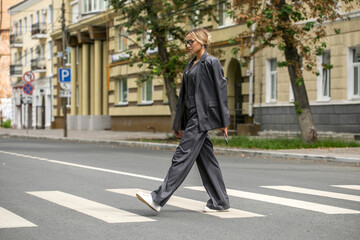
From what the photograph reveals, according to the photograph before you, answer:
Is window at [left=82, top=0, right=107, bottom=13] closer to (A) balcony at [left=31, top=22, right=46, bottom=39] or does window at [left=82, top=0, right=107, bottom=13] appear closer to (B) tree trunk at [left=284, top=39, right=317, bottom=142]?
(A) balcony at [left=31, top=22, right=46, bottom=39]

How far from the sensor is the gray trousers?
7047mm

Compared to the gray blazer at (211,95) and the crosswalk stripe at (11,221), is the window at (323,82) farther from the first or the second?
the crosswalk stripe at (11,221)

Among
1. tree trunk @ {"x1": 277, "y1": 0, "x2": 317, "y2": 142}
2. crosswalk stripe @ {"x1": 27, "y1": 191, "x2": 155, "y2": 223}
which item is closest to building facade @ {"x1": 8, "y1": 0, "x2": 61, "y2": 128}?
tree trunk @ {"x1": 277, "y1": 0, "x2": 317, "y2": 142}

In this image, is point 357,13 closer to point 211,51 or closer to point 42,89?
point 211,51

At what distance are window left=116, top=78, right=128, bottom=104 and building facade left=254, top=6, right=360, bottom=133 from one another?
15693mm

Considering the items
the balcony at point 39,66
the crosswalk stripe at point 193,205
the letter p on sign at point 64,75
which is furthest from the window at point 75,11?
the crosswalk stripe at point 193,205

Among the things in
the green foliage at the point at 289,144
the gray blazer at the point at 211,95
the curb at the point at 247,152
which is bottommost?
the curb at the point at 247,152

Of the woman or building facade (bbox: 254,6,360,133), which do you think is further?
building facade (bbox: 254,6,360,133)

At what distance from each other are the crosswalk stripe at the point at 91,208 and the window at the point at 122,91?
33.6 meters

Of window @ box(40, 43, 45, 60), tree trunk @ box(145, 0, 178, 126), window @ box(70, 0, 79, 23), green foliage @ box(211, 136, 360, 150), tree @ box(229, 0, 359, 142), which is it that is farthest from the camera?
window @ box(40, 43, 45, 60)

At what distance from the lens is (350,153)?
56.6 ft

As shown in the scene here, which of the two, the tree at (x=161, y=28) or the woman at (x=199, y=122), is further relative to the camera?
the tree at (x=161, y=28)

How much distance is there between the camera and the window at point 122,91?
42750 mm

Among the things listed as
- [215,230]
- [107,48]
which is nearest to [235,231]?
[215,230]
